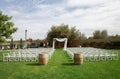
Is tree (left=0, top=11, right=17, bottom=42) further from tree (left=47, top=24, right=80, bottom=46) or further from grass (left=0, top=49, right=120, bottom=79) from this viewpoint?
grass (left=0, top=49, right=120, bottom=79)

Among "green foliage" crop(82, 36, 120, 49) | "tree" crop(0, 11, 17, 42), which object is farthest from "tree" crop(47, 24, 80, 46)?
"tree" crop(0, 11, 17, 42)

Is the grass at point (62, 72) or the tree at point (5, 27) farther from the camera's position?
the tree at point (5, 27)

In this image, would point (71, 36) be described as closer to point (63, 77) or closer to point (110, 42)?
point (110, 42)

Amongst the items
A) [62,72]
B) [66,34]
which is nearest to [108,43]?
[66,34]

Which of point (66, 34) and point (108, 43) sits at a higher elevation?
point (66, 34)

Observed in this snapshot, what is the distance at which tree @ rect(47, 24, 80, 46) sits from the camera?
63000 millimetres

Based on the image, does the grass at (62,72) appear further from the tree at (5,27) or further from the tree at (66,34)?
the tree at (66,34)

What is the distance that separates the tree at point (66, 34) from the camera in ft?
A: 207

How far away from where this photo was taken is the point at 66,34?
6272 centimetres

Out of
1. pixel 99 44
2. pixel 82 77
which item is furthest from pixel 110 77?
pixel 99 44

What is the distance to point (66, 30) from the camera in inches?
2499

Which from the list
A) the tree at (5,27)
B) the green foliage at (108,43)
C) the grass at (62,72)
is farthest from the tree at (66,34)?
the grass at (62,72)

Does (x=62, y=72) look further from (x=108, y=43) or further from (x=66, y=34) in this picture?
(x=66, y=34)

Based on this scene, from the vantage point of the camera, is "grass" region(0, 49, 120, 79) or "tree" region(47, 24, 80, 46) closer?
"grass" region(0, 49, 120, 79)
